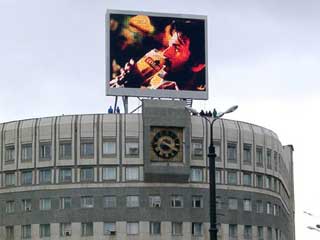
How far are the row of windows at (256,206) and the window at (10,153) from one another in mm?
23687

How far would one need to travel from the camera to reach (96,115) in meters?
131

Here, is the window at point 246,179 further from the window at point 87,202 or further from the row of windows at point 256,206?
the window at point 87,202

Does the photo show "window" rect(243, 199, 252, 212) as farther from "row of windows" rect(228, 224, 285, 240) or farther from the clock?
the clock

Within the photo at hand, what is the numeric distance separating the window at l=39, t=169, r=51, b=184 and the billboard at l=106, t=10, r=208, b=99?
39.2ft

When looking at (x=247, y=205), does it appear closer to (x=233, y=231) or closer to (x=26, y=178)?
(x=233, y=231)

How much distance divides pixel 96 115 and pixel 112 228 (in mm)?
12681

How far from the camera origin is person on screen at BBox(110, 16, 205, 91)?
437 ft

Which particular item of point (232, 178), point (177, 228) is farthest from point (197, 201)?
point (232, 178)

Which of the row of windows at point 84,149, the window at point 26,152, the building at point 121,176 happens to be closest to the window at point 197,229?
the building at point 121,176

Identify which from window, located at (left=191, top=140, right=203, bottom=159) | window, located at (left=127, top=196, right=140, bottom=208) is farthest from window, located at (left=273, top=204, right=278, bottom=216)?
window, located at (left=127, top=196, right=140, bottom=208)

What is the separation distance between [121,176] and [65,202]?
6.91 metres

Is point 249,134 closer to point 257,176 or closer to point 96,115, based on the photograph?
point 257,176

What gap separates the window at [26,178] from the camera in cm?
13262

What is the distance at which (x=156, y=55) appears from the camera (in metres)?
134
